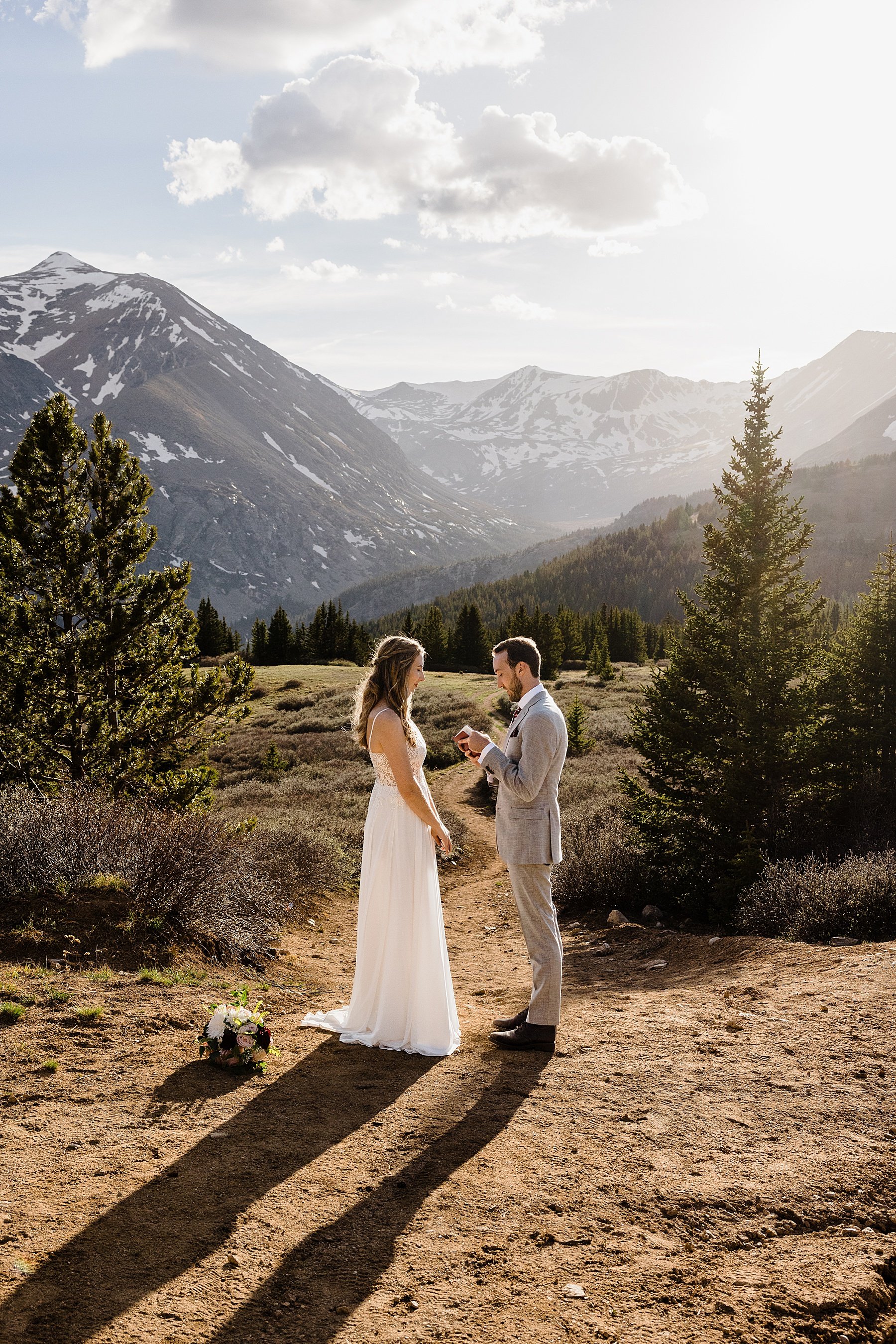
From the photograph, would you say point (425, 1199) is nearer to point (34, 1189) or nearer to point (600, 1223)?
point (600, 1223)

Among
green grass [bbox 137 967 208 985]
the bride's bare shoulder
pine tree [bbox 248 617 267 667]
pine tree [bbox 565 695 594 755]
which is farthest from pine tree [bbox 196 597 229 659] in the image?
the bride's bare shoulder

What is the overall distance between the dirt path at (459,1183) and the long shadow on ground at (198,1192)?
0.01 m

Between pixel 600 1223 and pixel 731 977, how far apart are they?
14.9 ft

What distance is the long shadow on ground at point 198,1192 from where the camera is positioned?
9.98ft

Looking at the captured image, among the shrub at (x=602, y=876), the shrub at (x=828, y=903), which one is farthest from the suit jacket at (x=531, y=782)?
the shrub at (x=602, y=876)

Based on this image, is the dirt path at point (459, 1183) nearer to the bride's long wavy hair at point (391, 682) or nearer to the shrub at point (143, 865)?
the shrub at point (143, 865)

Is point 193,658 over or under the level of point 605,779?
over

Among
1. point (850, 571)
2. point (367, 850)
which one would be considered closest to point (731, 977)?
point (367, 850)

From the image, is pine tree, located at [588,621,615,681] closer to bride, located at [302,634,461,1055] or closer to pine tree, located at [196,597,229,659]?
pine tree, located at [196,597,229,659]

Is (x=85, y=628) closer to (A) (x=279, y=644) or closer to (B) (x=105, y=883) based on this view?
(B) (x=105, y=883)

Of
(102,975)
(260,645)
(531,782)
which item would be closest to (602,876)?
(531,782)

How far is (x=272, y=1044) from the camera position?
583 cm

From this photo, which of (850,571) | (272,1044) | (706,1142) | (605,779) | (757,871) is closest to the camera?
(706,1142)

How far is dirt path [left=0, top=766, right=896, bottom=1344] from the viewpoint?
3.11m
